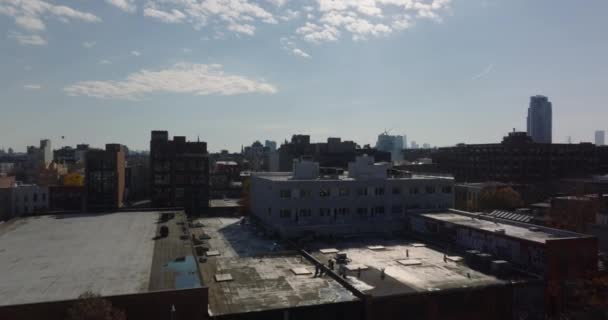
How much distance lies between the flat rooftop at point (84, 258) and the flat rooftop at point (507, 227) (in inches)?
1421

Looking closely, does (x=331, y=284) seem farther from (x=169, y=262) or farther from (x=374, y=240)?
(x=374, y=240)

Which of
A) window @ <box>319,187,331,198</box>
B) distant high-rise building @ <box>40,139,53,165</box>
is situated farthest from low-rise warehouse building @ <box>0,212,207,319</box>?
distant high-rise building @ <box>40,139,53,165</box>

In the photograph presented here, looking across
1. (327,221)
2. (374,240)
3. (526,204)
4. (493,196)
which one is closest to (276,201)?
(327,221)

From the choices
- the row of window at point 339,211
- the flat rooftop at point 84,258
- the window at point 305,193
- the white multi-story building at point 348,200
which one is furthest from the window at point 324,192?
the flat rooftop at point 84,258

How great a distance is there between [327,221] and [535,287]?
31789 mm

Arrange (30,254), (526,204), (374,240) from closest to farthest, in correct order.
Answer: (30,254), (374,240), (526,204)

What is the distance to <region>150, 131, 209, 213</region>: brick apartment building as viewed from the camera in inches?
3863

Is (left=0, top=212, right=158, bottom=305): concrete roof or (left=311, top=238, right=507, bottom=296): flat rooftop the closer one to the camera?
(left=0, top=212, right=158, bottom=305): concrete roof

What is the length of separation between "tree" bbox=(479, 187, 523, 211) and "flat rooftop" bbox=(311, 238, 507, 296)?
44845 millimetres

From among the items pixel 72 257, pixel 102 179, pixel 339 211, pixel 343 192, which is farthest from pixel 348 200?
pixel 102 179

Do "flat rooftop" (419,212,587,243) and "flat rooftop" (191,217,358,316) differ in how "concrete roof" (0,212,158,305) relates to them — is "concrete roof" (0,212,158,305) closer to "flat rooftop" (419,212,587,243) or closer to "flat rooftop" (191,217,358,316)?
"flat rooftop" (191,217,358,316)

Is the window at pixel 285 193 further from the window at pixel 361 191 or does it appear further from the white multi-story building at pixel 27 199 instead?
the white multi-story building at pixel 27 199

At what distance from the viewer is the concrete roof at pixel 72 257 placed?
112 ft

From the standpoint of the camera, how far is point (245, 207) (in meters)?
98.1
